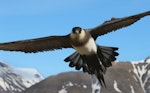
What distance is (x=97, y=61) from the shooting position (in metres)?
18.6

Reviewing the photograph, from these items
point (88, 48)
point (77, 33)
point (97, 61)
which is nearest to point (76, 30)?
point (77, 33)

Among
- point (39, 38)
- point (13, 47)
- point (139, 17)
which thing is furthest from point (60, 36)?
point (139, 17)

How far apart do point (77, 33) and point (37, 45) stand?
4796 millimetres

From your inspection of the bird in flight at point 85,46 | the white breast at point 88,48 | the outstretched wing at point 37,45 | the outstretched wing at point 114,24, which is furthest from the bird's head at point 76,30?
the outstretched wing at point 37,45

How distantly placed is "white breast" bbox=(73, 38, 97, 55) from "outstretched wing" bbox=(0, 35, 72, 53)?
2.30 m

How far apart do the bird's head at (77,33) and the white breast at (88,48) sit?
1.75 feet

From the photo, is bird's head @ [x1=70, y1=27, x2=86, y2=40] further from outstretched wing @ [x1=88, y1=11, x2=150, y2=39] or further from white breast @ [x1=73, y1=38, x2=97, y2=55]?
outstretched wing @ [x1=88, y1=11, x2=150, y2=39]

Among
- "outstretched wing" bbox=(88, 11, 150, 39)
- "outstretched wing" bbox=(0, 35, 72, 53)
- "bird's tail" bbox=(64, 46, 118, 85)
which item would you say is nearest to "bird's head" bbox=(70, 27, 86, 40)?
"bird's tail" bbox=(64, 46, 118, 85)

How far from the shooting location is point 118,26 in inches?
805

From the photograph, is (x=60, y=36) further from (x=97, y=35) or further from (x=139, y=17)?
(x=139, y=17)

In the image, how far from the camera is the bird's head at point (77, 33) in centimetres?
1677

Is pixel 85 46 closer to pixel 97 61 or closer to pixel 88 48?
pixel 88 48

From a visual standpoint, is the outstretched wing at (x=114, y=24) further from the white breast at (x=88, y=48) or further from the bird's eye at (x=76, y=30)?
the bird's eye at (x=76, y=30)

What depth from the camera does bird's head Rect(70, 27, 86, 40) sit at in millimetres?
16766
